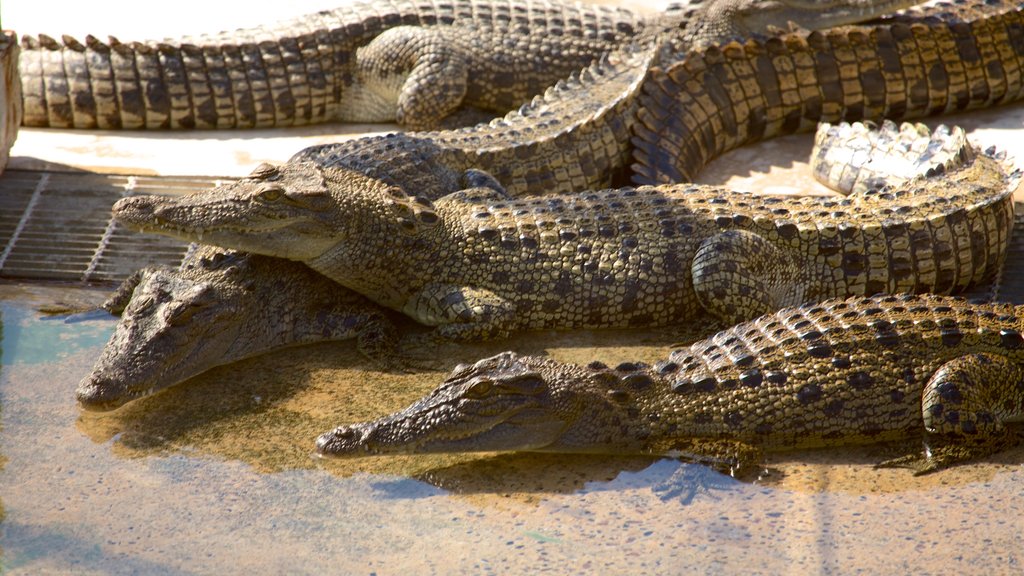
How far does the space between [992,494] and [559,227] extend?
204cm

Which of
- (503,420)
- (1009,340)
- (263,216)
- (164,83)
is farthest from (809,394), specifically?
(164,83)

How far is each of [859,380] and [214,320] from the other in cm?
241

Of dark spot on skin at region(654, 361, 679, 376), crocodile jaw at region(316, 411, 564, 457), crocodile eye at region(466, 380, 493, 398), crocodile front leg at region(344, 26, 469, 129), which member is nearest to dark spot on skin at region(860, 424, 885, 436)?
dark spot on skin at region(654, 361, 679, 376)

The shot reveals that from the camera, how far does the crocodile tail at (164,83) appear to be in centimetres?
729

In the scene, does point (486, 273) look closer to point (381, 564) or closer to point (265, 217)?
point (265, 217)

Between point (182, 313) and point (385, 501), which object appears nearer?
point (385, 501)

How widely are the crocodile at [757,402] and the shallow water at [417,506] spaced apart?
82 mm

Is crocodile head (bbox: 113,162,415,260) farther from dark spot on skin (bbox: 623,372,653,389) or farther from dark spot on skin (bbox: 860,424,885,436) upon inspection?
dark spot on skin (bbox: 860,424,885,436)

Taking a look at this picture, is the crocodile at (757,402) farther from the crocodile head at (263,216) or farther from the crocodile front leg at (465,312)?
the crocodile head at (263,216)

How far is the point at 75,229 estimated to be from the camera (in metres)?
6.18

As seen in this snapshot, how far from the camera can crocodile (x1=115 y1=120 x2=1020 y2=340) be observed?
5125 mm

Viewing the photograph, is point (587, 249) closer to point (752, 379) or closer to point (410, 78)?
point (752, 379)

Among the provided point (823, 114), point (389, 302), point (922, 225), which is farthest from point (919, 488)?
point (823, 114)

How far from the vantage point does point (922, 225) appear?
5.26 m
